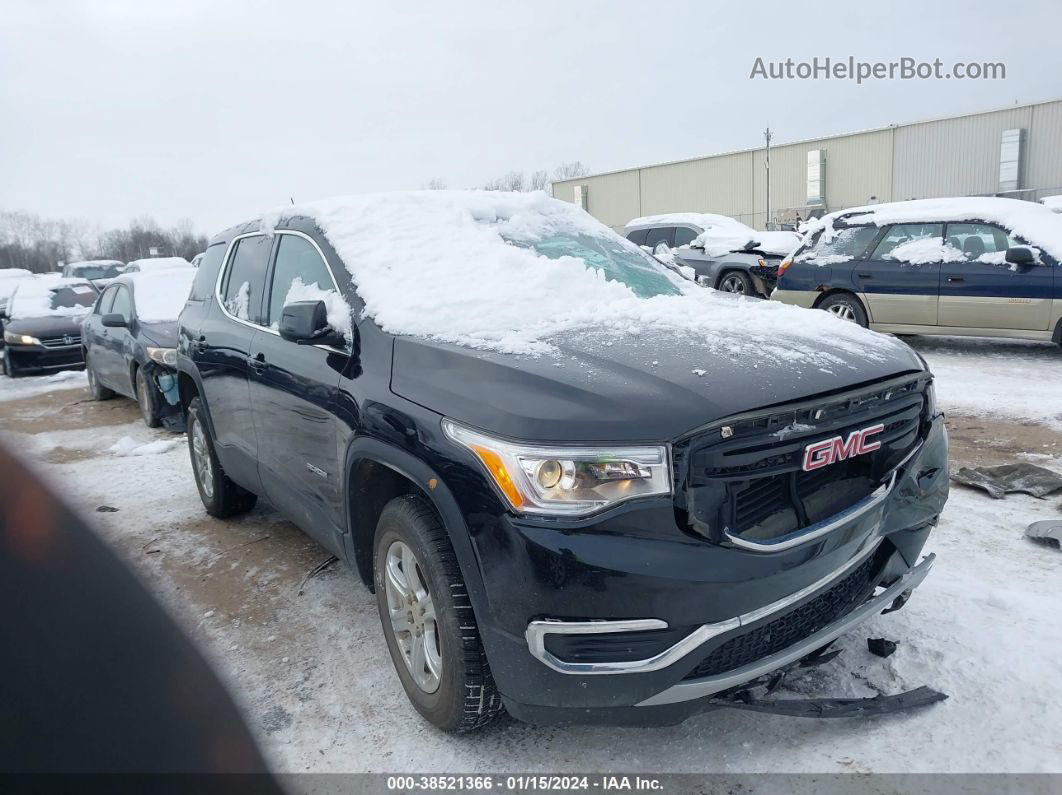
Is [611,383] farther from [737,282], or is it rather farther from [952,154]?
[952,154]

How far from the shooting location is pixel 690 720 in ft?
8.76

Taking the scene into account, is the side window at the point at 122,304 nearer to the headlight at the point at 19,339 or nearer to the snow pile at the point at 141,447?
the snow pile at the point at 141,447

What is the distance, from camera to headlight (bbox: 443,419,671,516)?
6.82ft

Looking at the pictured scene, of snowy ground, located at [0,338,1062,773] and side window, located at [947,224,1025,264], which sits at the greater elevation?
side window, located at [947,224,1025,264]

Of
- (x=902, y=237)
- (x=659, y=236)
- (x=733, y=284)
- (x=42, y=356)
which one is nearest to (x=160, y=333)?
(x=42, y=356)

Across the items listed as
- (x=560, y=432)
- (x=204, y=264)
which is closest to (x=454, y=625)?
(x=560, y=432)

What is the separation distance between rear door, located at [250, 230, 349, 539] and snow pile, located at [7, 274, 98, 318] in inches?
410

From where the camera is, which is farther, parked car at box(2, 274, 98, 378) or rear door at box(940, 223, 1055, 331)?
parked car at box(2, 274, 98, 378)

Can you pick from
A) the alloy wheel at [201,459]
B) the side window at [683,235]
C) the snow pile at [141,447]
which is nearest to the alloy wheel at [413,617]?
the alloy wheel at [201,459]

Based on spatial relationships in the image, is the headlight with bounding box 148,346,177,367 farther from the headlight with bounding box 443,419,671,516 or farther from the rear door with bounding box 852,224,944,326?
the rear door with bounding box 852,224,944,326

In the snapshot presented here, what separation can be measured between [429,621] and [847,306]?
8.42 metres

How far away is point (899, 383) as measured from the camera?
2.62 metres

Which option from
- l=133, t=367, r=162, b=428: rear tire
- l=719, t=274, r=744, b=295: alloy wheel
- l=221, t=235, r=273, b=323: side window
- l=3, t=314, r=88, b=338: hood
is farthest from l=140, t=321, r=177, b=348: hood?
l=719, t=274, r=744, b=295: alloy wheel

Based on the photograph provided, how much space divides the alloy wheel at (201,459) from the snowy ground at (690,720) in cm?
23
